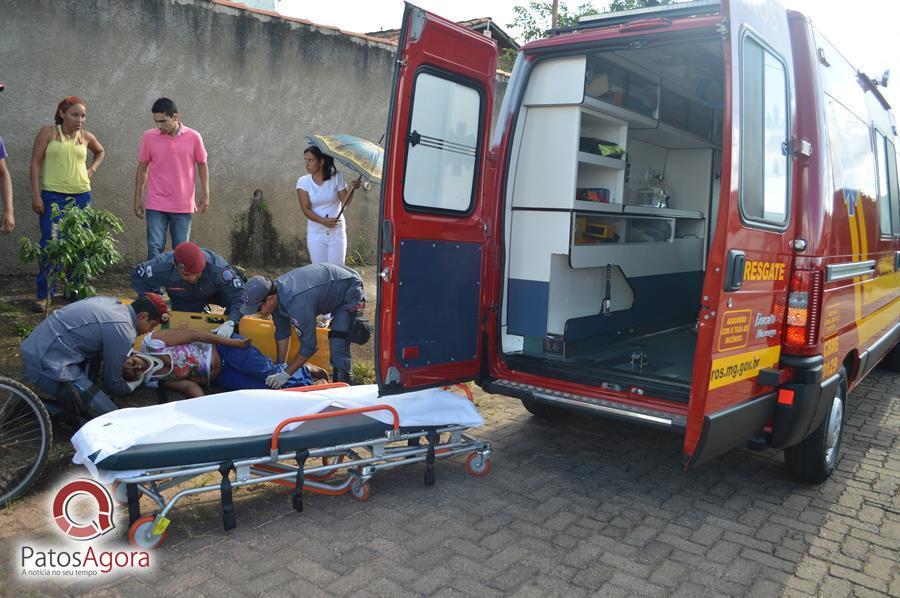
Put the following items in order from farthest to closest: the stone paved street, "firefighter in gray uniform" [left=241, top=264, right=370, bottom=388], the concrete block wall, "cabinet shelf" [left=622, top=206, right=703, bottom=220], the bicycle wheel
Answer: the concrete block wall < "cabinet shelf" [left=622, top=206, right=703, bottom=220] < "firefighter in gray uniform" [left=241, top=264, right=370, bottom=388] < the bicycle wheel < the stone paved street

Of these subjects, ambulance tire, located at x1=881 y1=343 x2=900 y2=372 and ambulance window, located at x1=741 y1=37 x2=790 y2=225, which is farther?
ambulance tire, located at x1=881 y1=343 x2=900 y2=372

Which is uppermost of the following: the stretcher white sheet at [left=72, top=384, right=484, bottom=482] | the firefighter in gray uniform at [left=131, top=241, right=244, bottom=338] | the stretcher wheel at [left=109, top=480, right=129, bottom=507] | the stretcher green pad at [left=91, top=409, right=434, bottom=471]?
the firefighter in gray uniform at [left=131, top=241, right=244, bottom=338]

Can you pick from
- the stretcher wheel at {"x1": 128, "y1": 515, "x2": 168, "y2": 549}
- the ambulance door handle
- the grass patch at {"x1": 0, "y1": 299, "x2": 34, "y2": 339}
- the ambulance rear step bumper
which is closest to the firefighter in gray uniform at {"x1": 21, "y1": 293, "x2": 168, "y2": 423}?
the stretcher wheel at {"x1": 128, "y1": 515, "x2": 168, "y2": 549}

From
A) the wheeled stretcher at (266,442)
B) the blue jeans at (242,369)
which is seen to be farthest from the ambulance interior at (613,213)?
the blue jeans at (242,369)

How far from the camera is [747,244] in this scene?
3396 mm

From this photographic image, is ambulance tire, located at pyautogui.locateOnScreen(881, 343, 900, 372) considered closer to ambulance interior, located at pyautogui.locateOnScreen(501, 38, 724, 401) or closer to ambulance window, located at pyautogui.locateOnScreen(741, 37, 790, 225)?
ambulance interior, located at pyautogui.locateOnScreen(501, 38, 724, 401)

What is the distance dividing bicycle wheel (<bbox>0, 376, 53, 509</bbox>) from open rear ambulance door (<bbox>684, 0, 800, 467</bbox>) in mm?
3072

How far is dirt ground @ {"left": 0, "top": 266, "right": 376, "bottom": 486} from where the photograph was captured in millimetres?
4141

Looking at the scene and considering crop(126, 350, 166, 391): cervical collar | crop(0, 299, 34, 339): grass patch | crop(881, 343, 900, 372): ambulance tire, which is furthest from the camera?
crop(881, 343, 900, 372): ambulance tire

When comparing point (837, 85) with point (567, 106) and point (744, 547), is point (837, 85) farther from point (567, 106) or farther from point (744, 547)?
point (744, 547)

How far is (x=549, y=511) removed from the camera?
12.3ft

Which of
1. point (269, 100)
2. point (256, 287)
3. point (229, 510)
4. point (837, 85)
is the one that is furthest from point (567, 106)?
point (269, 100)

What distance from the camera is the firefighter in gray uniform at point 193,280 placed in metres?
5.08

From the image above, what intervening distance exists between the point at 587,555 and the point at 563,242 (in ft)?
6.22
